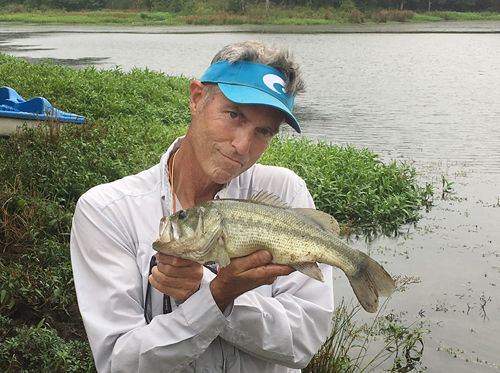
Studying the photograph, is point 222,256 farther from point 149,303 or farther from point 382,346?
point 382,346

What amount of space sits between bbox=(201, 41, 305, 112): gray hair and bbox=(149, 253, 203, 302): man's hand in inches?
28.8

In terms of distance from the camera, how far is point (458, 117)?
17.4 m

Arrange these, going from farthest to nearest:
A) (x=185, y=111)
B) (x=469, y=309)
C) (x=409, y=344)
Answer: (x=185, y=111) < (x=469, y=309) < (x=409, y=344)

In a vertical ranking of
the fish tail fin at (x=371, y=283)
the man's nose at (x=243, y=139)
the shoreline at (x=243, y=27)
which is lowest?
the shoreline at (x=243, y=27)

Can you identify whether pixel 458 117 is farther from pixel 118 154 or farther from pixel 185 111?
pixel 118 154

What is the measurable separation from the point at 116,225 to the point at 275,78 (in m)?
0.87

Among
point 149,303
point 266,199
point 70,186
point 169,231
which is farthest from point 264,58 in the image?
point 70,186

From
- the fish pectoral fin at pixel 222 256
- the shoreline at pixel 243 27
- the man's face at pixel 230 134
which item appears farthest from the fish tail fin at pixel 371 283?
the shoreline at pixel 243 27

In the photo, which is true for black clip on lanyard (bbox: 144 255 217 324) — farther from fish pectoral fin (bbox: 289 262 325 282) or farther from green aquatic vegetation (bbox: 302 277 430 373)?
green aquatic vegetation (bbox: 302 277 430 373)

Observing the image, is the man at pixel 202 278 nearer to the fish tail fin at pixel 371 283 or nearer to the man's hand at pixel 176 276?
the man's hand at pixel 176 276

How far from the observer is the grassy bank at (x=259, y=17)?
64500mm

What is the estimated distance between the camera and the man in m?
2.10

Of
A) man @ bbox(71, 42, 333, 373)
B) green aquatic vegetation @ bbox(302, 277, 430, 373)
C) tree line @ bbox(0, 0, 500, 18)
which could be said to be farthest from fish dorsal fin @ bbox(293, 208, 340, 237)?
tree line @ bbox(0, 0, 500, 18)

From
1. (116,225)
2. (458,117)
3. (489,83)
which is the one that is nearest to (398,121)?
(458,117)
